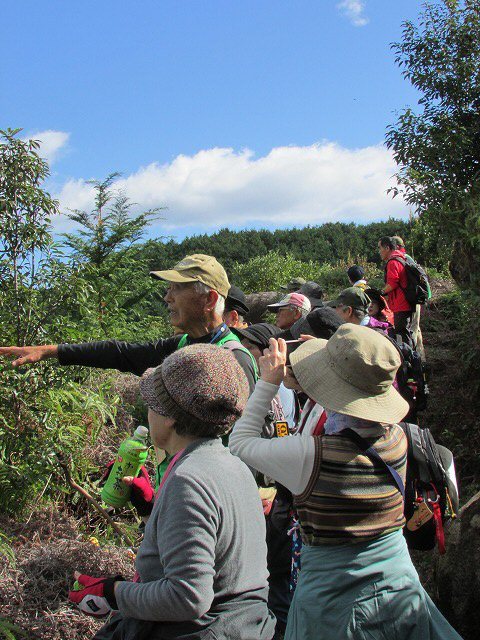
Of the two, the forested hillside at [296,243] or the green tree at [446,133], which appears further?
the forested hillside at [296,243]

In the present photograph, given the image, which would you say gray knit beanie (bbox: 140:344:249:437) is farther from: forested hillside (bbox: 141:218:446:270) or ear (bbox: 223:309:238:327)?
forested hillside (bbox: 141:218:446:270)

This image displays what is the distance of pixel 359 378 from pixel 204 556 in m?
0.85

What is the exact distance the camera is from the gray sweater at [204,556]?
177cm

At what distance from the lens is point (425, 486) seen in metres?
2.78

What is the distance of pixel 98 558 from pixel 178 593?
1754 mm

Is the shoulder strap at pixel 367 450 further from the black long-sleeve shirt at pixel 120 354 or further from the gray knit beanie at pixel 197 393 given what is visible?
the black long-sleeve shirt at pixel 120 354

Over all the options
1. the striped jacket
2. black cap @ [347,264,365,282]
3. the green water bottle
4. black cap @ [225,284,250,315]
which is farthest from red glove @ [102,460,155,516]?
black cap @ [347,264,365,282]

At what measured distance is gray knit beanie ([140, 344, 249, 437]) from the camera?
198 centimetres

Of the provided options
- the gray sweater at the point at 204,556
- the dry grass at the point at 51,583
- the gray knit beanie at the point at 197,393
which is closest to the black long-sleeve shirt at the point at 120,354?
the dry grass at the point at 51,583

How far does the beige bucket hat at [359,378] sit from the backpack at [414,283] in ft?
17.2

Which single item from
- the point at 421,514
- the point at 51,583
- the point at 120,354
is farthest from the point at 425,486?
the point at 51,583

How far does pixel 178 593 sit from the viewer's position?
1.75 m

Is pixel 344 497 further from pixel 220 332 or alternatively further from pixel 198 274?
pixel 198 274

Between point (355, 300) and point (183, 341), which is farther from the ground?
point (355, 300)
